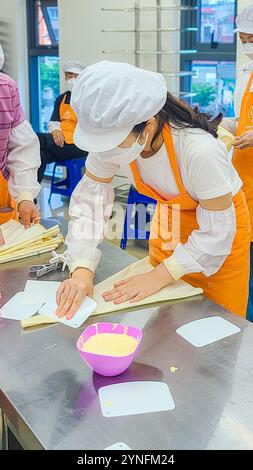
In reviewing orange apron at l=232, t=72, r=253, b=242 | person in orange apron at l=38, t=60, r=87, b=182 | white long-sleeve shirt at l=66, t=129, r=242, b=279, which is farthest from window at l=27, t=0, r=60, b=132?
white long-sleeve shirt at l=66, t=129, r=242, b=279

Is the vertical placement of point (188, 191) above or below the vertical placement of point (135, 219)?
above

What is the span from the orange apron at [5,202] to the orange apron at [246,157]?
93 cm

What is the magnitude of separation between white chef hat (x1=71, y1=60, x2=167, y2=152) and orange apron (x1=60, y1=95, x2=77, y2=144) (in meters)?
3.46

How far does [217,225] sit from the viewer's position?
132 cm

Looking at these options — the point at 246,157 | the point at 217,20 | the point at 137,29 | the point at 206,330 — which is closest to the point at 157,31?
the point at 137,29

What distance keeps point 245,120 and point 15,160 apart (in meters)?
1.01

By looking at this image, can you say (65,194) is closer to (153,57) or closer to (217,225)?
(153,57)

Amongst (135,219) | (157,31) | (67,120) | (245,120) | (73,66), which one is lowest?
(135,219)

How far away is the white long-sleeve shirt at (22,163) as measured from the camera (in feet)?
6.21

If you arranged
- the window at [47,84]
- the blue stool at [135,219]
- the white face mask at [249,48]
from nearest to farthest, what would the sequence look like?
the white face mask at [249,48] → the blue stool at [135,219] → the window at [47,84]

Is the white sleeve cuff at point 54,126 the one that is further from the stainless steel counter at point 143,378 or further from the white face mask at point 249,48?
the stainless steel counter at point 143,378

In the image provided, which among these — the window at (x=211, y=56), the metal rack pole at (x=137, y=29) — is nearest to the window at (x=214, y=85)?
the window at (x=211, y=56)

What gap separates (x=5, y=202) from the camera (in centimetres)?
186

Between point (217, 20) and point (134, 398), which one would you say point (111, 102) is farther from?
point (217, 20)
